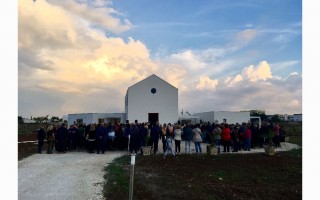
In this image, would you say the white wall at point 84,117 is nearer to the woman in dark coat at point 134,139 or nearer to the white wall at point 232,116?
the white wall at point 232,116

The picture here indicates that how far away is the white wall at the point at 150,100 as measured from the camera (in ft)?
117

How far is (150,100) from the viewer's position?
3584 centimetres

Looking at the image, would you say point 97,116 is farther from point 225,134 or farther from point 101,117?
point 225,134

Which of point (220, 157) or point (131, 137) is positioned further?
point (131, 137)

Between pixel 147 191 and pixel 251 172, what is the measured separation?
5.47 m

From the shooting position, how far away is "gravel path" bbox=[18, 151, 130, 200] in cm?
1034

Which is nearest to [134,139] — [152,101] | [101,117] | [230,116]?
[152,101]

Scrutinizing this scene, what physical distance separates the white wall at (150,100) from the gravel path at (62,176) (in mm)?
16700

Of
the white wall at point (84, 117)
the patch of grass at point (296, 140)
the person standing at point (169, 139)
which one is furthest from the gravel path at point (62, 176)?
the white wall at point (84, 117)

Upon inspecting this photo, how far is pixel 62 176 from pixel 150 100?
23.1 metres

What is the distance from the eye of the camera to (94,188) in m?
11.1

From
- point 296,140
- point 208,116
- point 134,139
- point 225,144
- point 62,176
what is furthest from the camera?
point 208,116
